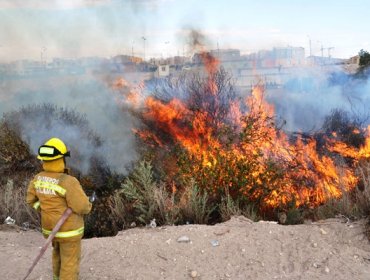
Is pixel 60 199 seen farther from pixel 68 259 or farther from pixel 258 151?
pixel 258 151

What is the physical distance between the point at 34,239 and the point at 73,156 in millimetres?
6917

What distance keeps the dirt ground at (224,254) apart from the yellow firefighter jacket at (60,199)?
1.16 meters

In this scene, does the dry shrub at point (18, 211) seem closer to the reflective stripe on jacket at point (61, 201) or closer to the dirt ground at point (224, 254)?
the dirt ground at point (224, 254)

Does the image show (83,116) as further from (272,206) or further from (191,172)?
(272,206)

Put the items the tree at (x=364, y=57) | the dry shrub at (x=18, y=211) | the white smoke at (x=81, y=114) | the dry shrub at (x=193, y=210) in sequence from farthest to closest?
1. the tree at (x=364, y=57)
2. the white smoke at (x=81, y=114)
3. the dry shrub at (x=18, y=211)
4. the dry shrub at (x=193, y=210)

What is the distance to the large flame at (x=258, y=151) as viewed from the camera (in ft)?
30.3

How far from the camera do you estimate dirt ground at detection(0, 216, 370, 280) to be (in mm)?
5484

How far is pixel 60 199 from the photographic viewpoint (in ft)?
15.3

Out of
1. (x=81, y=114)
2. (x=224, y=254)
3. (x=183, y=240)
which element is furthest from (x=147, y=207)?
(x=81, y=114)

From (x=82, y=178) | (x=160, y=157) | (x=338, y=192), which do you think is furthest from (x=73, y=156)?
(x=338, y=192)

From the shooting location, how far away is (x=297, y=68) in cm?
2583

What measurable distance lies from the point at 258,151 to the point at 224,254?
4.86 m

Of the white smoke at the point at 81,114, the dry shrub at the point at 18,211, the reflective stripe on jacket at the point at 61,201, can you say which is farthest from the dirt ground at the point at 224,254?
the white smoke at the point at 81,114

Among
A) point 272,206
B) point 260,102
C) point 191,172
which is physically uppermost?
point 260,102
